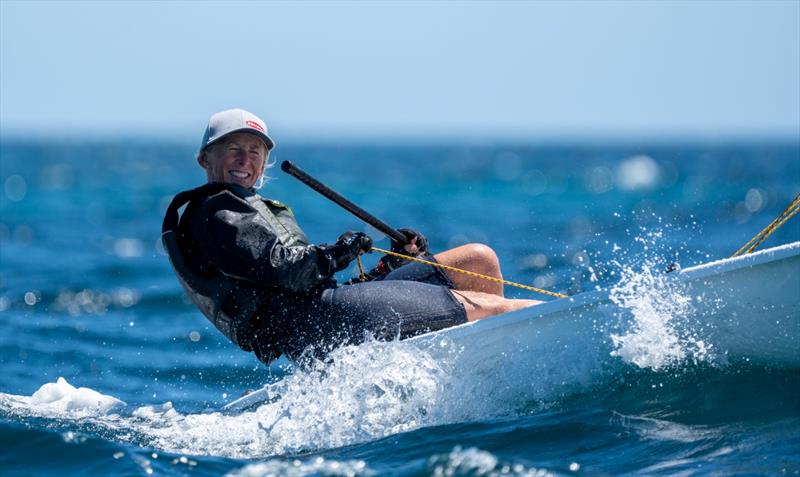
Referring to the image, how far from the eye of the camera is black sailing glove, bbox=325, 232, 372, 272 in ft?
16.4

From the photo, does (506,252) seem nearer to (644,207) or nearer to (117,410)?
(117,410)

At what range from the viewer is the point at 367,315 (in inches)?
200

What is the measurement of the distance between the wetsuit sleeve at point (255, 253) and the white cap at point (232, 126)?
36 cm

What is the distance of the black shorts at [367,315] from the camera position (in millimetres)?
5078

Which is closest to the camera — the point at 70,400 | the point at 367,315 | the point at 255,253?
the point at 255,253

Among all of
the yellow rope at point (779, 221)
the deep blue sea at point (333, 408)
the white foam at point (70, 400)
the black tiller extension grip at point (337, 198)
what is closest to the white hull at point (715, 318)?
the deep blue sea at point (333, 408)

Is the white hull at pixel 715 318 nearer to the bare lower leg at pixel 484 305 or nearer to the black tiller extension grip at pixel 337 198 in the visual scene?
the bare lower leg at pixel 484 305

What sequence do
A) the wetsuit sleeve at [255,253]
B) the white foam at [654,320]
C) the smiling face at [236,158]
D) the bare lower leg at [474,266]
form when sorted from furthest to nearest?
the bare lower leg at [474,266] < the smiling face at [236,158] < the white foam at [654,320] < the wetsuit sleeve at [255,253]

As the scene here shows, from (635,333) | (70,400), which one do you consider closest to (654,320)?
(635,333)

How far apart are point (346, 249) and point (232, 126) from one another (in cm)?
76

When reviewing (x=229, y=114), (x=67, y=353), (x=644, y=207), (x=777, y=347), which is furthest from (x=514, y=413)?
(x=644, y=207)

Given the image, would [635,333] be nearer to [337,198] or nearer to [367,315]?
[367,315]

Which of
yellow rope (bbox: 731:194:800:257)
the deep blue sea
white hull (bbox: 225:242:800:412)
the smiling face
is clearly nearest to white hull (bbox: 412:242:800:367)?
white hull (bbox: 225:242:800:412)

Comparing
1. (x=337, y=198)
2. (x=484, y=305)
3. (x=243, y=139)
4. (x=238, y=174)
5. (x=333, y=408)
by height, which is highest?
(x=243, y=139)
